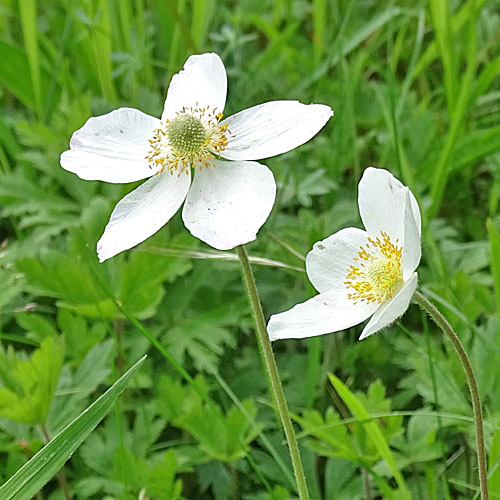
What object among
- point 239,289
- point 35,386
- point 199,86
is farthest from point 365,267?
point 239,289

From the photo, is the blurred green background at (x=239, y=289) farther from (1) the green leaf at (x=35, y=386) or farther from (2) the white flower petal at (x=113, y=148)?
(2) the white flower petal at (x=113, y=148)

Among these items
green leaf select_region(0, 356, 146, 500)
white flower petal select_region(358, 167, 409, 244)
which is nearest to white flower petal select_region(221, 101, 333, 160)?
white flower petal select_region(358, 167, 409, 244)

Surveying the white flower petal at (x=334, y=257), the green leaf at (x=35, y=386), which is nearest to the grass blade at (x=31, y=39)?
the green leaf at (x=35, y=386)

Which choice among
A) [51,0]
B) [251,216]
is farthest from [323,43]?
[251,216]

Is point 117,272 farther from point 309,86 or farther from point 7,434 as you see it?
point 309,86

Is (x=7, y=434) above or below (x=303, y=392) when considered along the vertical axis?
above
